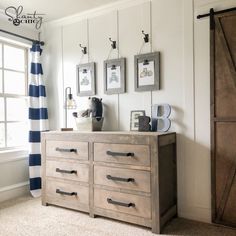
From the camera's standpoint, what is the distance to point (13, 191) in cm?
320

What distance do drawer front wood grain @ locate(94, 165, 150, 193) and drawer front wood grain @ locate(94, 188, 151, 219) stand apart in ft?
0.27

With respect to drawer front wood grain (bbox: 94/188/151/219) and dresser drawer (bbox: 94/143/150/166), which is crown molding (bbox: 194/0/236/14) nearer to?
dresser drawer (bbox: 94/143/150/166)

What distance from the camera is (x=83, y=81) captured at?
3.20 meters

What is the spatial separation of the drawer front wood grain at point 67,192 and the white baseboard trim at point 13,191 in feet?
1.98

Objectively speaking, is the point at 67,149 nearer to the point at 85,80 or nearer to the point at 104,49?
the point at 85,80

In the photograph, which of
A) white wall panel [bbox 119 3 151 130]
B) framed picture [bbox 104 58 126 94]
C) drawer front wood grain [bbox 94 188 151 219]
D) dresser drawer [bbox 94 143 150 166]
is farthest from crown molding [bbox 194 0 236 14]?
drawer front wood grain [bbox 94 188 151 219]

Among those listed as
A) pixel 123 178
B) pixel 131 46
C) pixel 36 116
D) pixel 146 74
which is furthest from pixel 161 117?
pixel 36 116

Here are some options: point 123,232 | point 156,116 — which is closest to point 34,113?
point 156,116

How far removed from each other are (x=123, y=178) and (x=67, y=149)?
735mm

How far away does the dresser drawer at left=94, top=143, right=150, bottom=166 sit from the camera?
2264mm

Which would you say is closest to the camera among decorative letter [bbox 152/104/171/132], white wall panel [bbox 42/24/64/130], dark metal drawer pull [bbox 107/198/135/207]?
dark metal drawer pull [bbox 107/198/135/207]

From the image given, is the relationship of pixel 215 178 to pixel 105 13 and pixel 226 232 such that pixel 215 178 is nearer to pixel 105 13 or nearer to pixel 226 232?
pixel 226 232

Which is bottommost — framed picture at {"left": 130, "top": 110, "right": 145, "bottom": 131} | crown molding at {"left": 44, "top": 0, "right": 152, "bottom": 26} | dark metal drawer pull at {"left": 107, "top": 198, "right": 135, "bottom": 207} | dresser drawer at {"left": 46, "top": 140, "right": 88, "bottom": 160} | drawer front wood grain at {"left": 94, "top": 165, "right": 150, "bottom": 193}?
dark metal drawer pull at {"left": 107, "top": 198, "right": 135, "bottom": 207}

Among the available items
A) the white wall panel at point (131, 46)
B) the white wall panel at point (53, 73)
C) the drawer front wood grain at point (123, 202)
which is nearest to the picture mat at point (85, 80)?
the white wall panel at point (53, 73)
